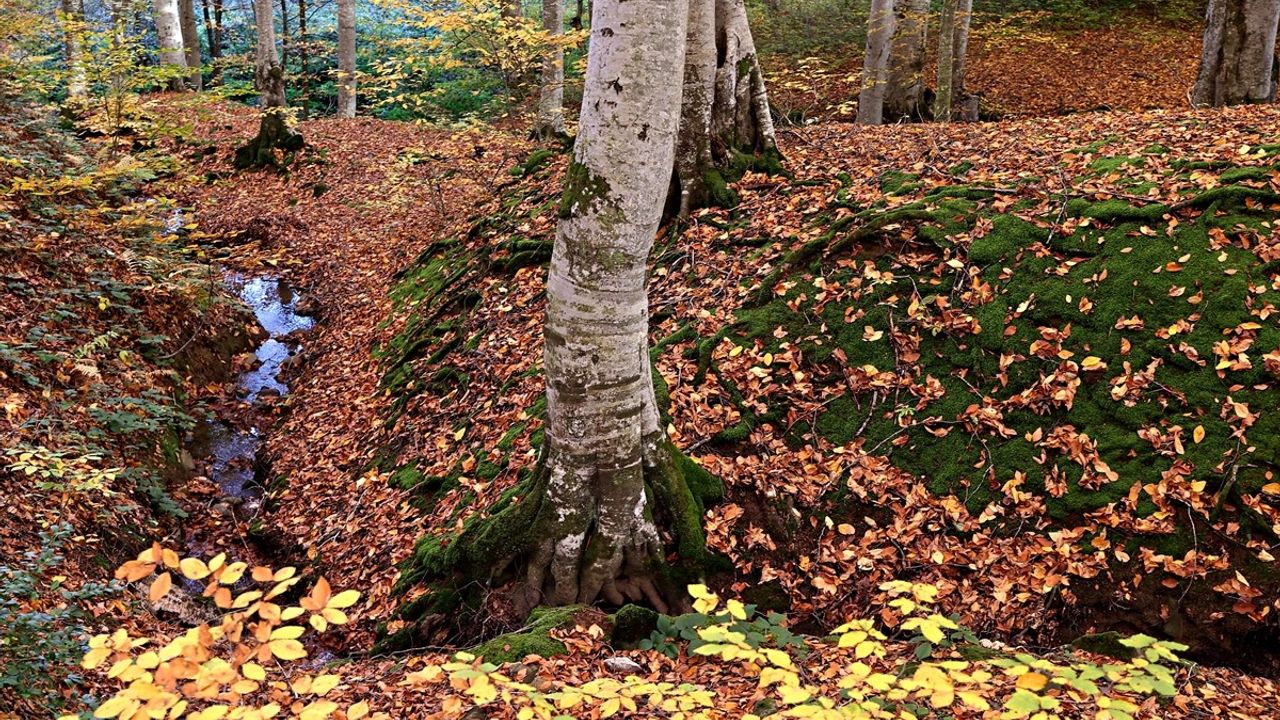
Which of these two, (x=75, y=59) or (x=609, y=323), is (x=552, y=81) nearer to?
(x=75, y=59)

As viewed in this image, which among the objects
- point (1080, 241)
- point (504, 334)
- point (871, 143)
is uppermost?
point (871, 143)

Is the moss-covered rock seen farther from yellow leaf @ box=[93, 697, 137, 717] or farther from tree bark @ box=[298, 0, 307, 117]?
tree bark @ box=[298, 0, 307, 117]

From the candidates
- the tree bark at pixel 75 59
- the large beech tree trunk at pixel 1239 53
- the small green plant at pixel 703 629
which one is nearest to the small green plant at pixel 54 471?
the small green plant at pixel 703 629

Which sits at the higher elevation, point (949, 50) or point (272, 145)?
point (949, 50)

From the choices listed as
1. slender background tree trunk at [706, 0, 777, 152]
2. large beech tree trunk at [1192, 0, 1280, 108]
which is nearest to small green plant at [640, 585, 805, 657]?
slender background tree trunk at [706, 0, 777, 152]

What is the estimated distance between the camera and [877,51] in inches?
538

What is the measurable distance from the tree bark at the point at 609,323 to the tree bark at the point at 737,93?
15.1ft

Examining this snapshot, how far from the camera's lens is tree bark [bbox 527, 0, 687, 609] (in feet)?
12.5

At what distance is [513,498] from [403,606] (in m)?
1.08

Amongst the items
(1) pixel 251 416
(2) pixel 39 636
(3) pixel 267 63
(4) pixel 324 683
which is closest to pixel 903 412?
(4) pixel 324 683

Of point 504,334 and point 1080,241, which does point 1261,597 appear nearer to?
point 1080,241

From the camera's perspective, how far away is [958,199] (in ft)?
21.8

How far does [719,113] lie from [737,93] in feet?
1.15

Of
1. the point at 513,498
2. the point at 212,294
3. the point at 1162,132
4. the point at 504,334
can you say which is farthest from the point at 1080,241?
the point at 212,294
